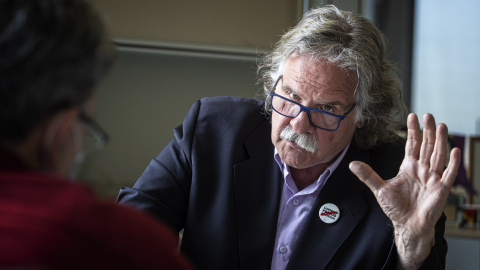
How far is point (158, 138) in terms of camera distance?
3.68 meters

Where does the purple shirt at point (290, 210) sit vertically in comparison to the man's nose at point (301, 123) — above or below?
below

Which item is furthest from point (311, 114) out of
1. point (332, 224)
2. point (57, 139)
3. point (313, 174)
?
point (57, 139)

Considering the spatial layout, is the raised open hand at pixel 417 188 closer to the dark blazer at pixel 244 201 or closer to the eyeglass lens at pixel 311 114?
the dark blazer at pixel 244 201

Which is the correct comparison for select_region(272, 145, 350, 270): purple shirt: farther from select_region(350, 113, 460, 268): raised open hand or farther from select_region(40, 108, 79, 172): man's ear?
select_region(40, 108, 79, 172): man's ear

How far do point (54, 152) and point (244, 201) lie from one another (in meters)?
1.08

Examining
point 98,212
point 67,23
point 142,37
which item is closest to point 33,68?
point 67,23

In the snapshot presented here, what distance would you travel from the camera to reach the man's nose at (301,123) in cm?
172

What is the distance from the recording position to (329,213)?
1.75 metres

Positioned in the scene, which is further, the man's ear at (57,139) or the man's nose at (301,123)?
the man's nose at (301,123)

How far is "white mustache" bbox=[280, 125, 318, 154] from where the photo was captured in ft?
5.69

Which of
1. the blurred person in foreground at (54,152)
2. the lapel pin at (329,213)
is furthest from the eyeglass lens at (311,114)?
the blurred person in foreground at (54,152)

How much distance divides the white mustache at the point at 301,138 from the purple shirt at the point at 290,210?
116 mm

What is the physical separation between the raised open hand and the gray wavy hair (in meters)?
0.26

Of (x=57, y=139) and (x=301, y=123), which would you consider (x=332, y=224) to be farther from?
(x=57, y=139)
